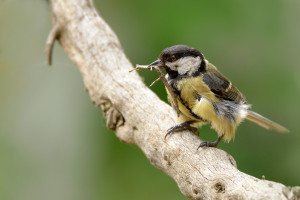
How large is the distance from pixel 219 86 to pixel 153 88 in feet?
3.46

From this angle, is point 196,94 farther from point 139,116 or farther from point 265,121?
point 265,121

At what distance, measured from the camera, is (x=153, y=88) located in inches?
122

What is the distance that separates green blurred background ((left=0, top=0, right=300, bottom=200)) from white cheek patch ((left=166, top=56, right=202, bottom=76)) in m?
1.01

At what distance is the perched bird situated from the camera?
1995 millimetres

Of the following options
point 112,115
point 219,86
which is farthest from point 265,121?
point 112,115

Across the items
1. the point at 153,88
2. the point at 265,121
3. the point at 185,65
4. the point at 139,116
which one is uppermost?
the point at 185,65

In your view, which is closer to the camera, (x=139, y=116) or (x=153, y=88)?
(x=139, y=116)

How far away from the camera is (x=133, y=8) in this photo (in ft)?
11.2

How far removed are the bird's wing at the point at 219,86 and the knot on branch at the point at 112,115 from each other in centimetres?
48

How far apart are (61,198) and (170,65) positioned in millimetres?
1676

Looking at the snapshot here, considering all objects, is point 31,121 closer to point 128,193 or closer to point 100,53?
point 128,193

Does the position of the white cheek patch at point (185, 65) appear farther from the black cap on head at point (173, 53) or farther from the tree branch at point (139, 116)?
the tree branch at point (139, 116)

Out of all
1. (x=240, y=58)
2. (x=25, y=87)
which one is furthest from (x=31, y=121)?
(x=240, y=58)

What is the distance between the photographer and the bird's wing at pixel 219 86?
2061 mm
